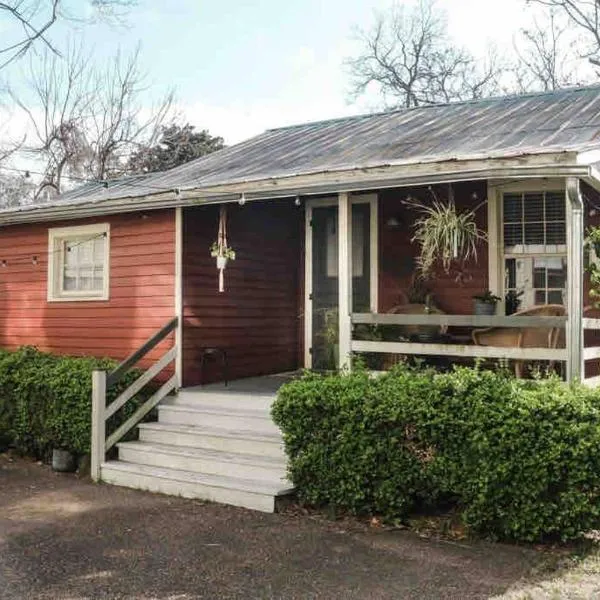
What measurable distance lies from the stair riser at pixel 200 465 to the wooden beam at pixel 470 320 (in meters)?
1.58

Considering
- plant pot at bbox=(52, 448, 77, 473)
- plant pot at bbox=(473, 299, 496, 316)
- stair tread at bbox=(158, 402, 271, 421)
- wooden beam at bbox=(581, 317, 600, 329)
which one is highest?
plant pot at bbox=(473, 299, 496, 316)

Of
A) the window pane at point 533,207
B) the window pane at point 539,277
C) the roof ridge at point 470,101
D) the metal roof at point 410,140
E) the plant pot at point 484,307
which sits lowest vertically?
the plant pot at point 484,307

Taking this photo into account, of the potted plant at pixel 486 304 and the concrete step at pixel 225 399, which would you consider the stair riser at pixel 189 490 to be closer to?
the concrete step at pixel 225 399

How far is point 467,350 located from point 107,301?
4.75 meters

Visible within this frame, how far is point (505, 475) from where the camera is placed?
4.68m

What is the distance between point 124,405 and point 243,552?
10.5 feet

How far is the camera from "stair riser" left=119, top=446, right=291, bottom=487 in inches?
242

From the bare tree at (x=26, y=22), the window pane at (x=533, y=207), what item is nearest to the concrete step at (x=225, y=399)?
the window pane at (x=533, y=207)

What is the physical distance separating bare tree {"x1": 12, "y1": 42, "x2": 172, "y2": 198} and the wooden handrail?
58.1ft

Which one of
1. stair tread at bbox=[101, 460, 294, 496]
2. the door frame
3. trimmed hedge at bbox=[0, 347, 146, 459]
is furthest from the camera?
the door frame

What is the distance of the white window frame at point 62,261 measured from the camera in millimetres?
8695

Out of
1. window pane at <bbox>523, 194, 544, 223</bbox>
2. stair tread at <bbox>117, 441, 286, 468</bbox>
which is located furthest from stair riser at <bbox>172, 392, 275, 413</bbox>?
window pane at <bbox>523, 194, 544, 223</bbox>

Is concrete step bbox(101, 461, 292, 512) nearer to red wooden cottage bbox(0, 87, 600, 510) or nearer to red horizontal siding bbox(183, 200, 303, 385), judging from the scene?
red wooden cottage bbox(0, 87, 600, 510)

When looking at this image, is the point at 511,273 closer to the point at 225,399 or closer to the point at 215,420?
the point at 225,399
